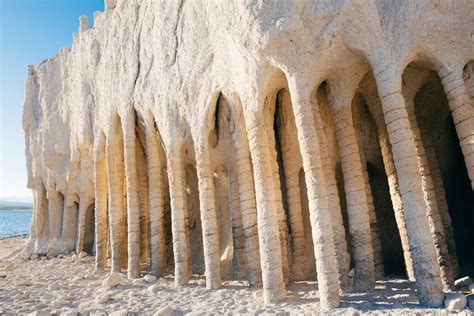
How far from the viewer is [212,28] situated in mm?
9406

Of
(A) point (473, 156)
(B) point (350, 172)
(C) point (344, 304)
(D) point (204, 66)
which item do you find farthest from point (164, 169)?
(A) point (473, 156)

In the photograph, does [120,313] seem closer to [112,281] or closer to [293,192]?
[112,281]

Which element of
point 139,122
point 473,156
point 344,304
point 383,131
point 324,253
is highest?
point 139,122

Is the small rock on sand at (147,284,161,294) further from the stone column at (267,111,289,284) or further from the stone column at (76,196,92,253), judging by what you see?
the stone column at (76,196,92,253)

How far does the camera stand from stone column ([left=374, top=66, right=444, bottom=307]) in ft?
19.9

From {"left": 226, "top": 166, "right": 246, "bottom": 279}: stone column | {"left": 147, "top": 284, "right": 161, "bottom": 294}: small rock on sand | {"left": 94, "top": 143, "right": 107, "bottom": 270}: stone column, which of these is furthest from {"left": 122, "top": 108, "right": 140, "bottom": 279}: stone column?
{"left": 226, "top": 166, "right": 246, "bottom": 279}: stone column

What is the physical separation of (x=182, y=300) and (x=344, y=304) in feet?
11.2

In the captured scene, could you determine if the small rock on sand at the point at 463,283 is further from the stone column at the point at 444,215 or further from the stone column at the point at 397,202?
the stone column at the point at 397,202

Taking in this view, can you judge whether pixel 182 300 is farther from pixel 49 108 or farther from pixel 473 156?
pixel 49 108

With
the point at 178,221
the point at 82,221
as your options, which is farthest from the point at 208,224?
the point at 82,221

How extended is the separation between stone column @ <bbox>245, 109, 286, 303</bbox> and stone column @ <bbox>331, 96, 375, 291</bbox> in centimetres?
160

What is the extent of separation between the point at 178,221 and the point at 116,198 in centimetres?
329

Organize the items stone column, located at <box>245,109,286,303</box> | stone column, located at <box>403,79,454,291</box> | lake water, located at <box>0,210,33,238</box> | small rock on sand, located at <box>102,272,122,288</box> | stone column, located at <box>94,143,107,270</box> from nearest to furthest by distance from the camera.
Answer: stone column, located at <box>245,109,286,303</box>
stone column, located at <box>403,79,454,291</box>
small rock on sand, located at <box>102,272,122,288</box>
stone column, located at <box>94,143,107,270</box>
lake water, located at <box>0,210,33,238</box>

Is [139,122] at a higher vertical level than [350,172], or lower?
higher
